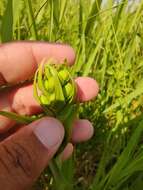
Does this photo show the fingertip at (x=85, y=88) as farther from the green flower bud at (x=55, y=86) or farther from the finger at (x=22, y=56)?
the green flower bud at (x=55, y=86)

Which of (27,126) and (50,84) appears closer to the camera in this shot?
(50,84)

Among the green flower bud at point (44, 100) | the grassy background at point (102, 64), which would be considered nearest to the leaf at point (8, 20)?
the grassy background at point (102, 64)

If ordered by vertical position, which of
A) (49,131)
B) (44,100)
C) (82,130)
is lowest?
(82,130)

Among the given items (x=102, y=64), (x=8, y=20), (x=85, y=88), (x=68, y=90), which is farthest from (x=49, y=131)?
(x=102, y=64)

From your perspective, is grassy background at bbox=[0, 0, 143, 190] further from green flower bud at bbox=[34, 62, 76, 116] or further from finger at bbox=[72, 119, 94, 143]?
green flower bud at bbox=[34, 62, 76, 116]

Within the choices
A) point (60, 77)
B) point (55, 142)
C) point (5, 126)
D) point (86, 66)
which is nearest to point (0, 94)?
point (5, 126)

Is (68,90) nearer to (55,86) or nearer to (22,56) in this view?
(55,86)

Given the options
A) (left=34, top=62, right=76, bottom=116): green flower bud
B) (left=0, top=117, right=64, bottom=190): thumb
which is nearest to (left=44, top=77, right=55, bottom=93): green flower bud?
(left=34, top=62, right=76, bottom=116): green flower bud
